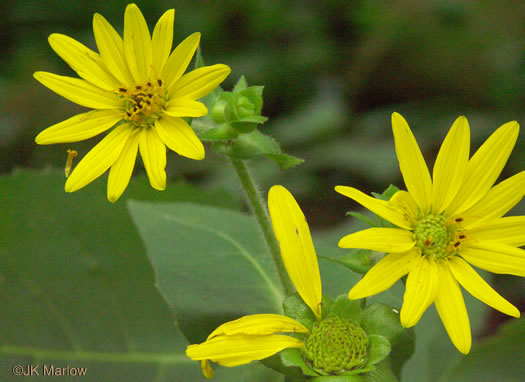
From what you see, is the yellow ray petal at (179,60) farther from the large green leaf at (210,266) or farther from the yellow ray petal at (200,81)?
the large green leaf at (210,266)

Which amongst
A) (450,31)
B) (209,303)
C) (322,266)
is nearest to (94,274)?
(209,303)

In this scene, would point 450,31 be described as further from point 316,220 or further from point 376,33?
point 316,220

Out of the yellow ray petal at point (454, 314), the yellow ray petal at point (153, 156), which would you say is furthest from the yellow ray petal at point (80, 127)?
the yellow ray petal at point (454, 314)

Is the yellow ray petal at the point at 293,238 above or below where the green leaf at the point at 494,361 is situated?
above

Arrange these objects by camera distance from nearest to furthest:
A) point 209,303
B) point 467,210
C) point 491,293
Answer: point 491,293
point 467,210
point 209,303

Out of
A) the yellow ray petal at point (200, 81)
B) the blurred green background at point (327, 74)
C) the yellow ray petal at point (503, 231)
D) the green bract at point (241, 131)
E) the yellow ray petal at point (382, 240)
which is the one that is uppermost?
the blurred green background at point (327, 74)

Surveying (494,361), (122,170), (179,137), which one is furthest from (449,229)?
(494,361)

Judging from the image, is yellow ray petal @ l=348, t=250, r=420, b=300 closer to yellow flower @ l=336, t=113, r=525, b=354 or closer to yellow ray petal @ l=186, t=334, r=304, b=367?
yellow flower @ l=336, t=113, r=525, b=354
